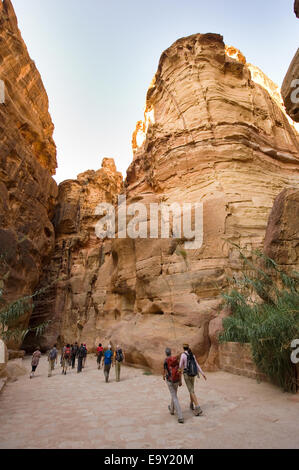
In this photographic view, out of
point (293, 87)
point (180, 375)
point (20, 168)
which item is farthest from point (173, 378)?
point (20, 168)

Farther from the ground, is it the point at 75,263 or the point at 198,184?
the point at 198,184

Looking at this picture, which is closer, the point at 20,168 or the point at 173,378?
the point at 173,378

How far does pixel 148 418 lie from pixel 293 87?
6615 millimetres

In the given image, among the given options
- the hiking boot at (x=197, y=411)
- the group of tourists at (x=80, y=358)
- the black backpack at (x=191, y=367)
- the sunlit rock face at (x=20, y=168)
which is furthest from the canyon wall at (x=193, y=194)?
the sunlit rock face at (x=20, y=168)

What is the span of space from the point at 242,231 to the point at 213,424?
9.49 m

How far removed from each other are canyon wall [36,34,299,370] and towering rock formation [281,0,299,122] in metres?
6.08

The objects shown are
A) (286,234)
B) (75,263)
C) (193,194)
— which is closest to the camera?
(286,234)

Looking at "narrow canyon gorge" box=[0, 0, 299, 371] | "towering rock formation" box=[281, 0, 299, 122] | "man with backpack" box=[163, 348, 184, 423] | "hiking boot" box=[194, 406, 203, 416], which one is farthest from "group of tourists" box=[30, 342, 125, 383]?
"towering rock formation" box=[281, 0, 299, 122]

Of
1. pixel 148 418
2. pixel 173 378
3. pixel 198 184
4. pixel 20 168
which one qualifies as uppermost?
pixel 20 168

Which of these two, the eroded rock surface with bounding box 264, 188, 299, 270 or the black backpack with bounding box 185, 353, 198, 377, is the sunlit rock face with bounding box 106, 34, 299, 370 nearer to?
the eroded rock surface with bounding box 264, 188, 299, 270

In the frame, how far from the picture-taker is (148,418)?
4.95 meters

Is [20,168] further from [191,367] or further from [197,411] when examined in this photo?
[197,411]
